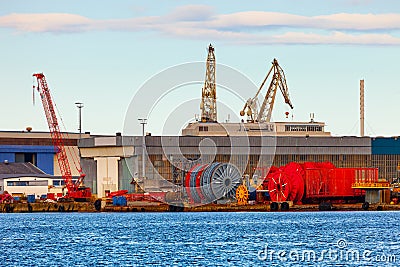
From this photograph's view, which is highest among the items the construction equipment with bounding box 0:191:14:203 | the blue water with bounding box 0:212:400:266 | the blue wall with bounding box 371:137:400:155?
the blue wall with bounding box 371:137:400:155

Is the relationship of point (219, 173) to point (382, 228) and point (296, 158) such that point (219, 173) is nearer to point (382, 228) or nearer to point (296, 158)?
point (296, 158)

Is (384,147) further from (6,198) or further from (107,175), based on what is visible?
(6,198)

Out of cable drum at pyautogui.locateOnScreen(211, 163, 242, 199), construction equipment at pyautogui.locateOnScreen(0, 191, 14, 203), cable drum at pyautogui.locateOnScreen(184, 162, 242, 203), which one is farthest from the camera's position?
construction equipment at pyautogui.locateOnScreen(0, 191, 14, 203)

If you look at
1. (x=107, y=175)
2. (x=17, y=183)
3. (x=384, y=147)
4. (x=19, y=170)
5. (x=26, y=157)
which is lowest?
(x=17, y=183)

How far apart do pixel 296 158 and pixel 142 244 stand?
2942 inches

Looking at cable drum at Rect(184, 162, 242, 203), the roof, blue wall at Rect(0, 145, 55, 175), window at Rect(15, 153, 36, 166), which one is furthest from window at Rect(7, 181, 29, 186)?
cable drum at Rect(184, 162, 242, 203)

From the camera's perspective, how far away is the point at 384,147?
566 feet

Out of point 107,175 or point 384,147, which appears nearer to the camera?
point 107,175

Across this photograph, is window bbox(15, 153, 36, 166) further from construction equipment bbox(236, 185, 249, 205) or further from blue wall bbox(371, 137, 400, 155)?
blue wall bbox(371, 137, 400, 155)

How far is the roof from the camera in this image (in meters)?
178

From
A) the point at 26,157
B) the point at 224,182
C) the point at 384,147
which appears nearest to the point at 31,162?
the point at 26,157

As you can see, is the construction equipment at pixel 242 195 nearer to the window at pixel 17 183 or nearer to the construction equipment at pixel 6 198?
the construction equipment at pixel 6 198

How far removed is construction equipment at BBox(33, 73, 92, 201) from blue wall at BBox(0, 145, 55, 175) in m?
1.40

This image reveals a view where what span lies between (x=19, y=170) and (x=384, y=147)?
173 ft
